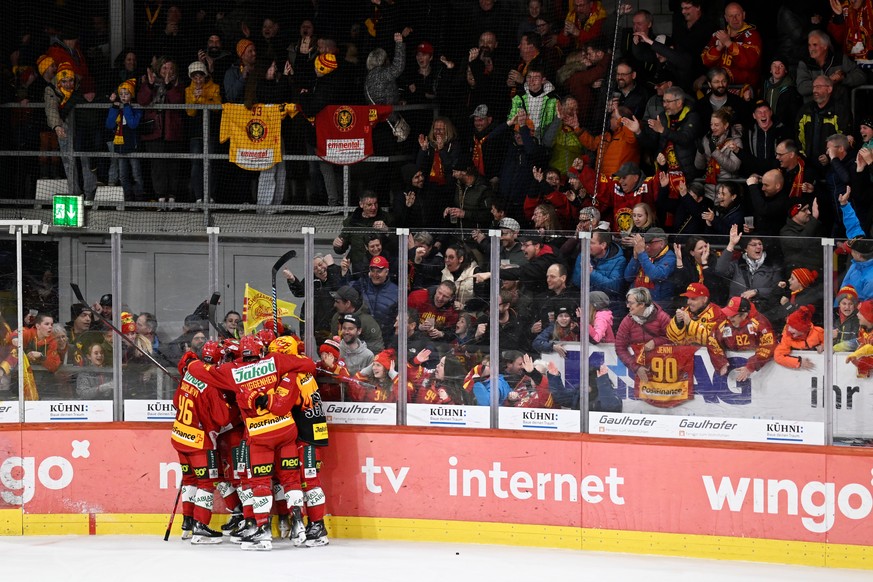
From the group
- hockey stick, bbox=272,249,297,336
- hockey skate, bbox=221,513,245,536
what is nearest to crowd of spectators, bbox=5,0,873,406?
hockey stick, bbox=272,249,297,336

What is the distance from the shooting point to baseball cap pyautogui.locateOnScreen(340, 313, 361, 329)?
25.1 feet

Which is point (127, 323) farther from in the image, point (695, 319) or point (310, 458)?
point (695, 319)

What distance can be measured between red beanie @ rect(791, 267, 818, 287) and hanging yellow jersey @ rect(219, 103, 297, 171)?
473 cm

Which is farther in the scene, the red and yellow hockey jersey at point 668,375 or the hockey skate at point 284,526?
the hockey skate at point 284,526

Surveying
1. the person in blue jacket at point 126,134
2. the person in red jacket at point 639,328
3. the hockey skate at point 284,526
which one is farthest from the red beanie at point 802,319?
the person in blue jacket at point 126,134

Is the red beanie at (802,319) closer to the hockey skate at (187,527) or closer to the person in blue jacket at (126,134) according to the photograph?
the hockey skate at (187,527)

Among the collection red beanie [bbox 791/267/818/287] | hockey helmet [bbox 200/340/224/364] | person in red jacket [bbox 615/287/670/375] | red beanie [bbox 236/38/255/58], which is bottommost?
hockey helmet [bbox 200/340/224/364]

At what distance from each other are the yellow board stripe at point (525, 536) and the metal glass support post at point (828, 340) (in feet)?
2.03

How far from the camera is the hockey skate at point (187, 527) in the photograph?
298 inches

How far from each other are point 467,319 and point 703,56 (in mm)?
3282

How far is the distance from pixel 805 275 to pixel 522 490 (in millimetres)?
1958

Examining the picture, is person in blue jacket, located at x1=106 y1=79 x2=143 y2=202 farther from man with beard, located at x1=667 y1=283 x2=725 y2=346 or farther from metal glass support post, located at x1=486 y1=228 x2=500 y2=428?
man with beard, located at x1=667 y1=283 x2=725 y2=346

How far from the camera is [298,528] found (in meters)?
7.43

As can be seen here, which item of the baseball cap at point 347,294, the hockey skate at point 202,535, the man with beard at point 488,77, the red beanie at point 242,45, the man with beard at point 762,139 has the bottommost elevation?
the hockey skate at point 202,535
